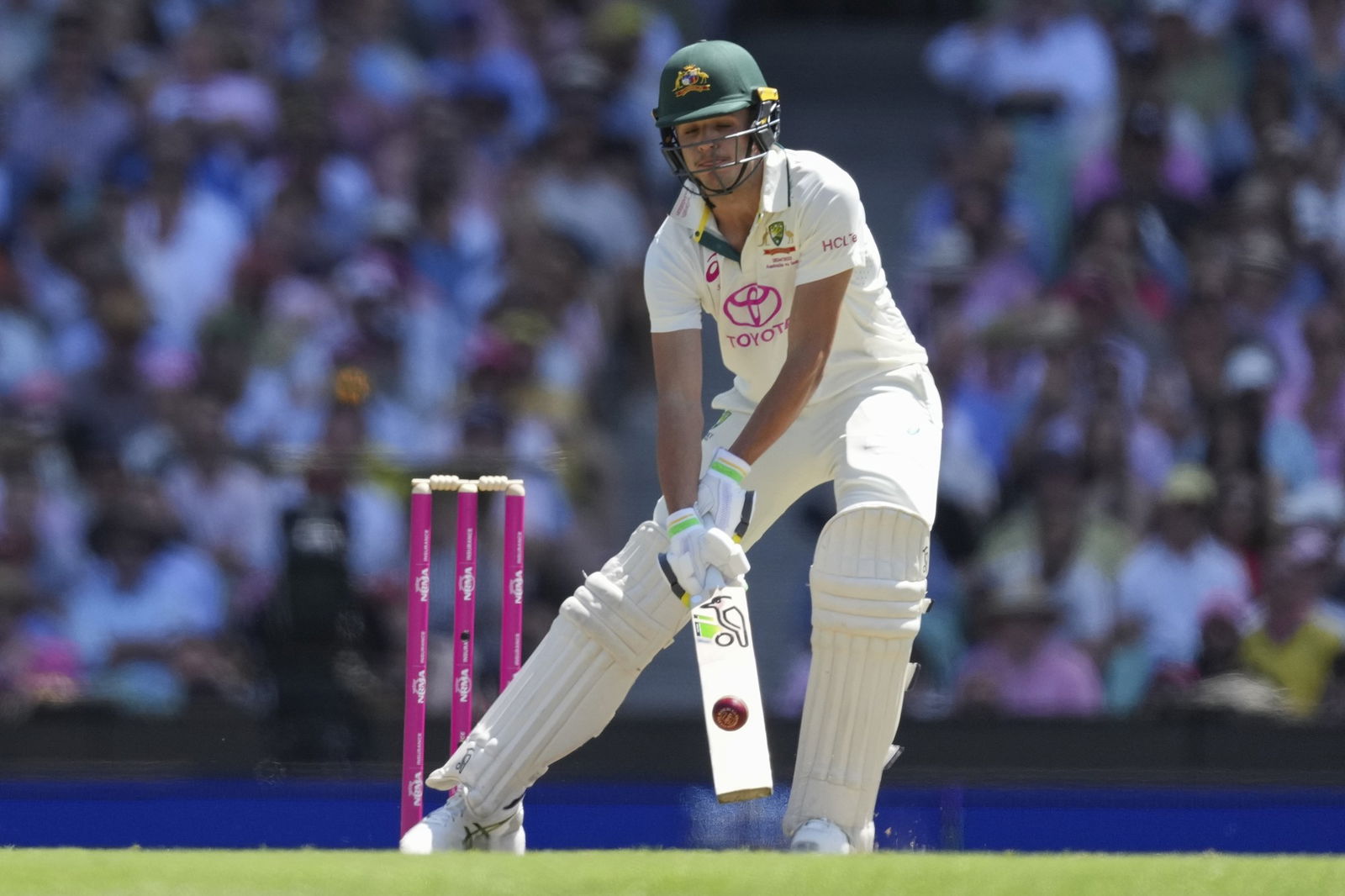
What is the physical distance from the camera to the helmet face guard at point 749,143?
405 cm

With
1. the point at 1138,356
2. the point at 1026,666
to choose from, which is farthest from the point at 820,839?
the point at 1138,356

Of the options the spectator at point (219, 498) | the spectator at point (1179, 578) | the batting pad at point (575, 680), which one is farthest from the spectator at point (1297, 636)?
the spectator at point (219, 498)

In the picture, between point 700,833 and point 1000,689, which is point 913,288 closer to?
point 1000,689

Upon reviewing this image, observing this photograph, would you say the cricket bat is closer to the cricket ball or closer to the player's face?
the cricket ball

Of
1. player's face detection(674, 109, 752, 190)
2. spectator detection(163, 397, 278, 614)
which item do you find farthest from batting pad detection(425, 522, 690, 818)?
spectator detection(163, 397, 278, 614)

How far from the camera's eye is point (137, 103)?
7.70 m

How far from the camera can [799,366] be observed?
4.04 meters

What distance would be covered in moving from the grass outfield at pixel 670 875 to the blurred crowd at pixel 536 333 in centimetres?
196

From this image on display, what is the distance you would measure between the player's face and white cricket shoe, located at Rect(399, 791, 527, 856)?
4.38 feet

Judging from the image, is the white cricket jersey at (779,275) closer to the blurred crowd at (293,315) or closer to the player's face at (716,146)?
the player's face at (716,146)

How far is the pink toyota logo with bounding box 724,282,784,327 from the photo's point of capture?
421 centimetres

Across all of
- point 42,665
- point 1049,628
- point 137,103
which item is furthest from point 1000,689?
point 137,103

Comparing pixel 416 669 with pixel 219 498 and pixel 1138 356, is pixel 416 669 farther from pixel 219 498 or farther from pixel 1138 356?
pixel 1138 356

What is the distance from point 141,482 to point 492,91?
209 cm
